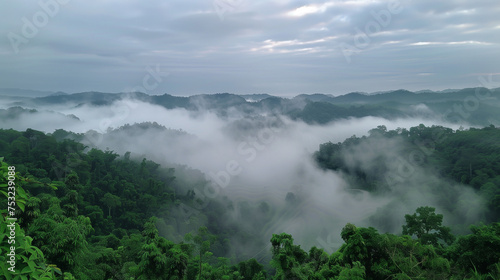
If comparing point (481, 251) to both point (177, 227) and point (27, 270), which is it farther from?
point (177, 227)

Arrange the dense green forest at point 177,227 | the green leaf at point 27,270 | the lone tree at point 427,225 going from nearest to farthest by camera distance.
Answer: the green leaf at point 27,270, the dense green forest at point 177,227, the lone tree at point 427,225

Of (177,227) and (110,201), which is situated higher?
(110,201)

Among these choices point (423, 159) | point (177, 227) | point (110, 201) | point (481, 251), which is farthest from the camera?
point (423, 159)

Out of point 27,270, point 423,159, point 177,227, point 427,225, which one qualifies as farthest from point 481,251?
point 423,159

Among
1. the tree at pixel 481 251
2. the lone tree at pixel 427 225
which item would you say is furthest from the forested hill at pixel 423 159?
the tree at pixel 481 251

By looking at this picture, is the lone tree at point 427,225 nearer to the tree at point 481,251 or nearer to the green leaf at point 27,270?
the tree at point 481,251

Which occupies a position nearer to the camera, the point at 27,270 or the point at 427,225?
the point at 27,270

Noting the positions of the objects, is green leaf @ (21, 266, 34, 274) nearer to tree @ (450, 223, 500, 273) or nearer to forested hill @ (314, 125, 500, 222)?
tree @ (450, 223, 500, 273)

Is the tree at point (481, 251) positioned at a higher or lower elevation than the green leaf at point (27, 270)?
lower

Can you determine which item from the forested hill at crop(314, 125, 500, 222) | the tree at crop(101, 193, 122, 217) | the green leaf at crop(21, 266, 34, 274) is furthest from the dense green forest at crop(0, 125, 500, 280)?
the forested hill at crop(314, 125, 500, 222)
